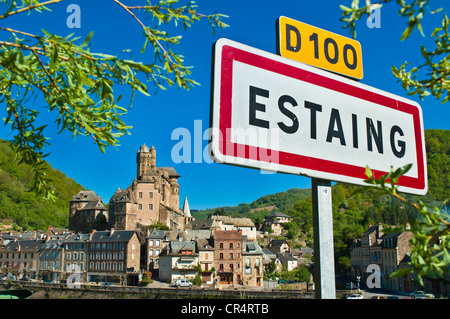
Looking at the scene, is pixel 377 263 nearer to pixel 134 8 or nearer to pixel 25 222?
pixel 134 8

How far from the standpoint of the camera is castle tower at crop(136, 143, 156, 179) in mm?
97688

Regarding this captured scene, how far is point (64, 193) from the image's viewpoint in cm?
17225

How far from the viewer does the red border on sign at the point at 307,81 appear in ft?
6.07

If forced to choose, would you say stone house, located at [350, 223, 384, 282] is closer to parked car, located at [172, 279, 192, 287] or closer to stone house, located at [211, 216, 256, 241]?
parked car, located at [172, 279, 192, 287]

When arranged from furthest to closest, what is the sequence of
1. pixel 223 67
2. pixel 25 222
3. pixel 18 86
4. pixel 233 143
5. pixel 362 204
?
1. pixel 362 204
2. pixel 25 222
3. pixel 18 86
4. pixel 223 67
5. pixel 233 143

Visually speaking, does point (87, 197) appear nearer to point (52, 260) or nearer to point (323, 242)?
point (52, 260)

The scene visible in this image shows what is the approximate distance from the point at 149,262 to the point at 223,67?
6937 cm

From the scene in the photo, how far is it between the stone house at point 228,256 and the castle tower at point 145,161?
37897 mm

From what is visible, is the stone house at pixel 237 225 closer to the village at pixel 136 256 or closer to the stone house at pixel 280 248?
the stone house at pixel 280 248

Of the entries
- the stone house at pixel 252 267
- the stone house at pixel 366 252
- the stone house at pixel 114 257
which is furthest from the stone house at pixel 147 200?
the stone house at pixel 366 252

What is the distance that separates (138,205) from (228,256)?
3013 cm

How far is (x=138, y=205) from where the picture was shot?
87875 mm
